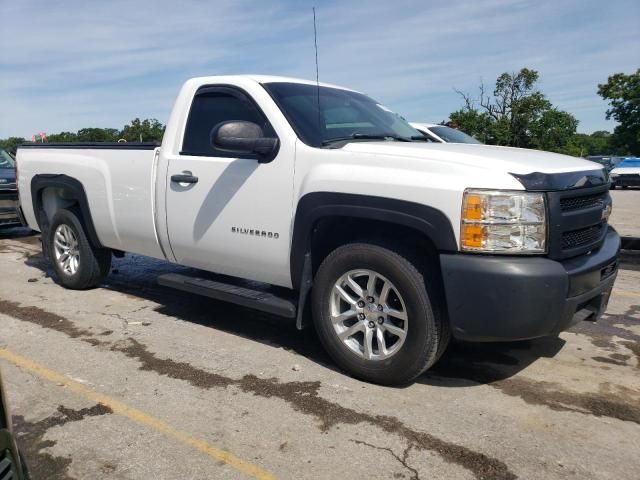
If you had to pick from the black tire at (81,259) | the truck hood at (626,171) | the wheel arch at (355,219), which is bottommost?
the truck hood at (626,171)

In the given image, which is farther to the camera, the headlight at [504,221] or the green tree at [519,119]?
the green tree at [519,119]

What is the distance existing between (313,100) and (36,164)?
3.59 m

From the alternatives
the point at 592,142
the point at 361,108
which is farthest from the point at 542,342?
the point at 592,142

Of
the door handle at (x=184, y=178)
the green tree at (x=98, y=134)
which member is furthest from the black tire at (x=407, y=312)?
the green tree at (x=98, y=134)

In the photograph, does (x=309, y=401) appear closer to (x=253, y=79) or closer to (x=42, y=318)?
(x=253, y=79)

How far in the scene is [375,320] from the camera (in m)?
3.79

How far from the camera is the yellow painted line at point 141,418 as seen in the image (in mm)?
2887

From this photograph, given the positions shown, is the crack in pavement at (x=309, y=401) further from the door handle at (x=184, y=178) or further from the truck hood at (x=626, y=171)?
the truck hood at (x=626, y=171)

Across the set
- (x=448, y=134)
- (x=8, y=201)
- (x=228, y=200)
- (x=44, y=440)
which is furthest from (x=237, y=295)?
(x=8, y=201)

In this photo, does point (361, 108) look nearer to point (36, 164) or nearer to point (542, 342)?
point (542, 342)

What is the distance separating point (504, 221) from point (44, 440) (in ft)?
9.05

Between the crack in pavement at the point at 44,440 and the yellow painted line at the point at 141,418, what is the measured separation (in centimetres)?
10

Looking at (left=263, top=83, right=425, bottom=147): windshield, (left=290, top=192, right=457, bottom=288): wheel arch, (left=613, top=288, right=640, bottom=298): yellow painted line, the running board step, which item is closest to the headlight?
(left=290, top=192, right=457, bottom=288): wheel arch

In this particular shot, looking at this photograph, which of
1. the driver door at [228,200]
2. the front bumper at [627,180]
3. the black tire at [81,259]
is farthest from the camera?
the front bumper at [627,180]
